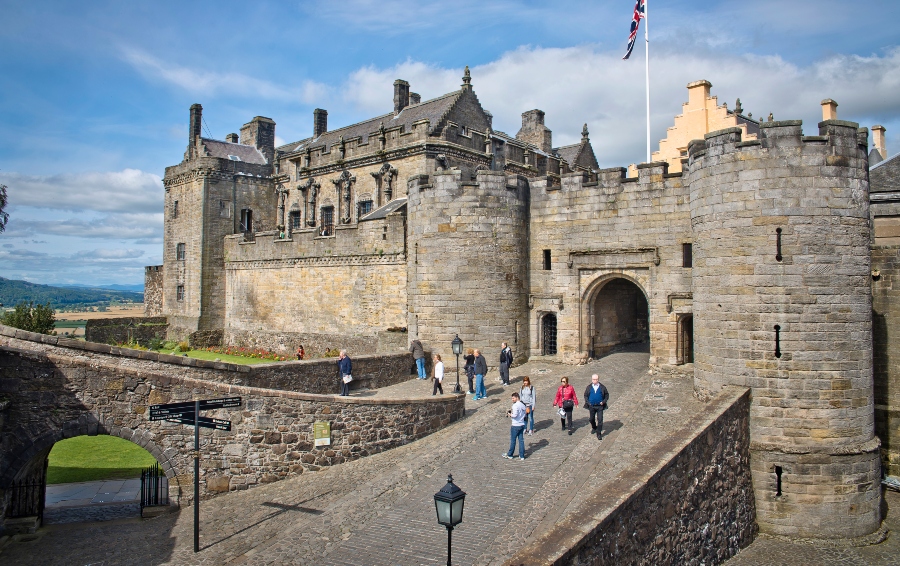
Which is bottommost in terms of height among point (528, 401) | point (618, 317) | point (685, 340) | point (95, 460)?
point (95, 460)

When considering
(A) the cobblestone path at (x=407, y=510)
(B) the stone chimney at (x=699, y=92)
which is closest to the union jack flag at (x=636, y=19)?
(B) the stone chimney at (x=699, y=92)

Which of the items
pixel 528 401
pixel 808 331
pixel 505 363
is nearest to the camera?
pixel 528 401

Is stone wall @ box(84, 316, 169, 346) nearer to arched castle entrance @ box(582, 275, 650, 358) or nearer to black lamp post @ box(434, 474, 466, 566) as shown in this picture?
arched castle entrance @ box(582, 275, 650, 358)

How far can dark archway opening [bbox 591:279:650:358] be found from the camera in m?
21.2

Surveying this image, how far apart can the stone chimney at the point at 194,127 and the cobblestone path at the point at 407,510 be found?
2738 cm

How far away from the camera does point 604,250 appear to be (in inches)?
770

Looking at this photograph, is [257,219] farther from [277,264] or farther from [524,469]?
[524,469]

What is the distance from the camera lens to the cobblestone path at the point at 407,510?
9648mm

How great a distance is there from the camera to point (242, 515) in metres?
12.0

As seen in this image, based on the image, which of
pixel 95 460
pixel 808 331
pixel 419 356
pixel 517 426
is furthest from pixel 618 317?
pixel 95 460

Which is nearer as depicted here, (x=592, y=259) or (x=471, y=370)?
(x=471, y=370)

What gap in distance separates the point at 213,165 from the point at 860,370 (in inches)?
1199

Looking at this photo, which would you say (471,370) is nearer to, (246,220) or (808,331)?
(808,331)

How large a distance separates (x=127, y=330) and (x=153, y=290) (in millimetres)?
4654
